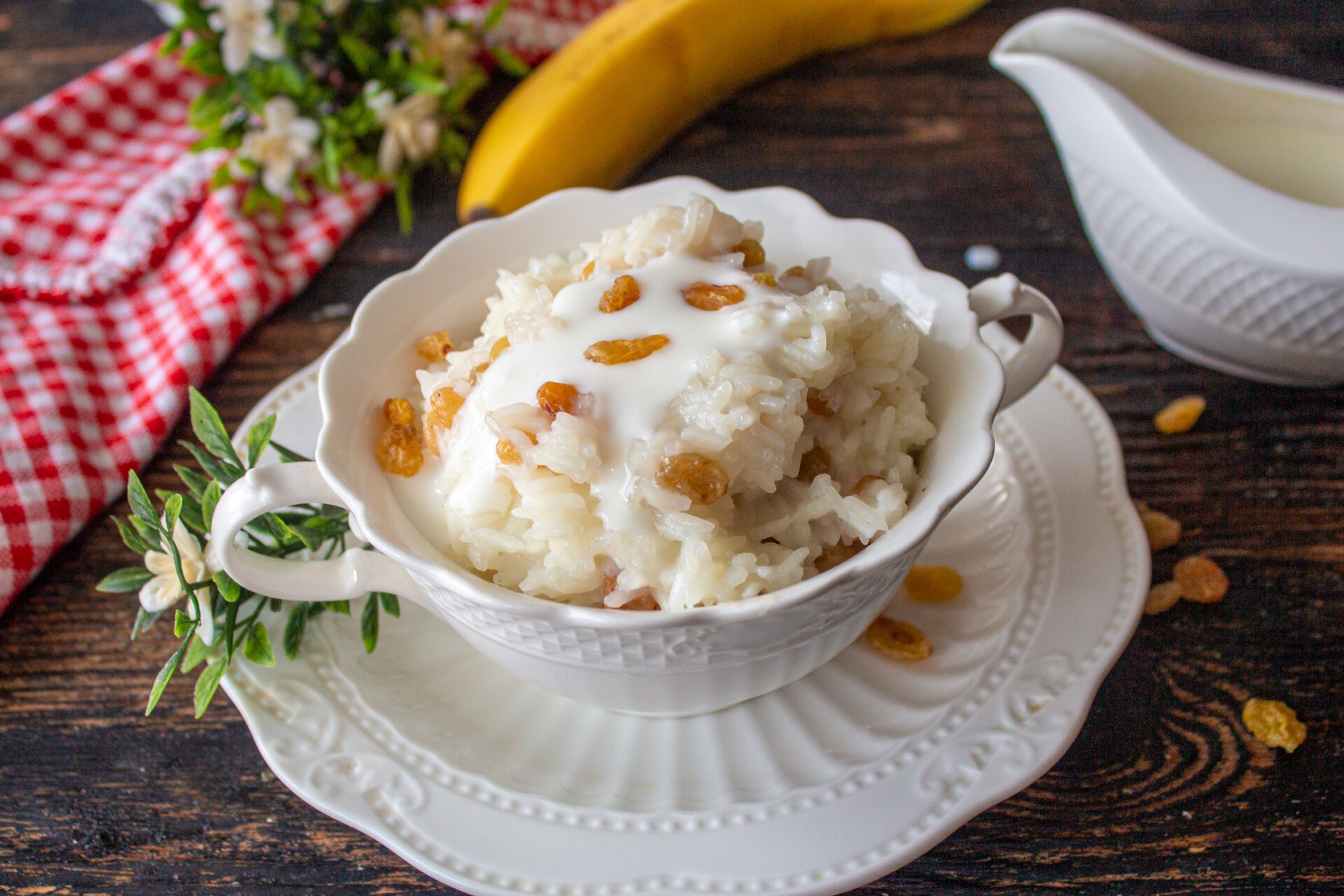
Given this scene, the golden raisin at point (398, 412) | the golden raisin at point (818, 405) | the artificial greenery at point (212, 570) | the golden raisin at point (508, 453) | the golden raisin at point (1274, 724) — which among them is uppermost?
the golden raisin at point (508, 453)

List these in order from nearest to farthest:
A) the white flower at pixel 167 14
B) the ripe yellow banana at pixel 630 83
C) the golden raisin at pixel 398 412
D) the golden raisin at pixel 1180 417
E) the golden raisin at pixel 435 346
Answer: the golden raisin at pixel 398 412 → the golden raisin at pixel 435 346 → the golden raisin at pixel 1180 417 → the ripe yellow banana at pixel 630 83 → the white flower at pixel 167 14

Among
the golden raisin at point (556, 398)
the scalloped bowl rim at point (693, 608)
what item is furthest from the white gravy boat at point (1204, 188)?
the golden raisin at point (556, 398)

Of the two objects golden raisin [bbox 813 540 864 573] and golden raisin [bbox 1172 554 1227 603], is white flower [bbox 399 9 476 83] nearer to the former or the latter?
golden raisin [bbox 813 540 864 573]

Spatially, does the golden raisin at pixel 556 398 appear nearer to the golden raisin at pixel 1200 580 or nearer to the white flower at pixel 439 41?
the golden raisin at pixel 1200 580

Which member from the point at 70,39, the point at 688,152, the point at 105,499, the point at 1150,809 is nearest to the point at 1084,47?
the point at 688,152

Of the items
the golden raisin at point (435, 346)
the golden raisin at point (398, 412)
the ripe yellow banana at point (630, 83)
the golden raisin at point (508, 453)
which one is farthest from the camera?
the ripe yellow banana at point (630, 83)

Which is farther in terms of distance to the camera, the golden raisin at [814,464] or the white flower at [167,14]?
the white flower at [167,14]

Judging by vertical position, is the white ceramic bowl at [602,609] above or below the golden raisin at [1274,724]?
above
